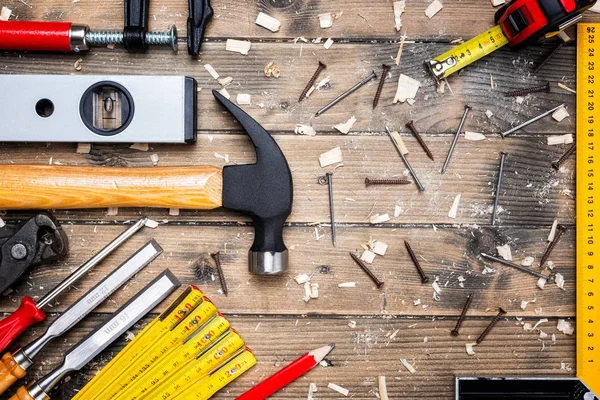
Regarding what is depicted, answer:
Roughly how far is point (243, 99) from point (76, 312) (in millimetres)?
737

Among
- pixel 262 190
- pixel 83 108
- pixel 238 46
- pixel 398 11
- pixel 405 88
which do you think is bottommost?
pixel 262 190

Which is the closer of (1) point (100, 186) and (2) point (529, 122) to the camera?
(1) point (100, 186)

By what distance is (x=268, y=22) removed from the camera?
159cm

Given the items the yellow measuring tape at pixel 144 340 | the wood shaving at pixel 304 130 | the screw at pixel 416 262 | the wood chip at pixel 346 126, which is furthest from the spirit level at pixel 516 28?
the yellow measuring tape at pixel 144 340

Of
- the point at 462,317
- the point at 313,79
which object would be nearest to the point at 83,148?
the point at 313,79

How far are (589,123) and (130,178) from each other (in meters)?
1.26

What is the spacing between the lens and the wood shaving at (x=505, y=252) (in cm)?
161

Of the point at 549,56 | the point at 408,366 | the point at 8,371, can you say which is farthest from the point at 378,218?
the point at 8,371

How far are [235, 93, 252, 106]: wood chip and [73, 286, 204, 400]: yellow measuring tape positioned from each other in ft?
1.75

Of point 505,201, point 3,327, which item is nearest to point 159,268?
point 3,327

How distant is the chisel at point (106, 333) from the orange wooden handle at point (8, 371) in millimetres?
36

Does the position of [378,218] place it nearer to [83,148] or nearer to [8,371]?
[83,148]

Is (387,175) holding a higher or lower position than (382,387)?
higher

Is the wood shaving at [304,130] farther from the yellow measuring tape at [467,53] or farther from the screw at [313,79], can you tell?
the yellow measuring tape at [467,53]
